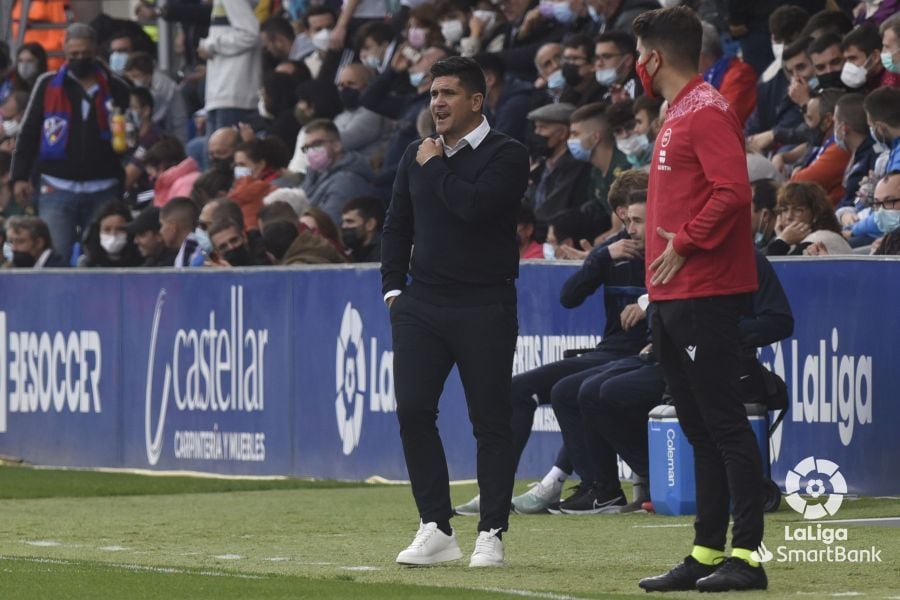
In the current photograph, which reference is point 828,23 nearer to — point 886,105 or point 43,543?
point 886,105

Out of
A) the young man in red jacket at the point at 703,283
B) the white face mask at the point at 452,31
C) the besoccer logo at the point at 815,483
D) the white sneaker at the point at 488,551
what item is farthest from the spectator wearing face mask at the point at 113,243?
the young man in red jacket at the point at 703,283

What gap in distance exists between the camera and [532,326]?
14258 millimetres

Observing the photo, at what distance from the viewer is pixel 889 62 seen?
13.9m

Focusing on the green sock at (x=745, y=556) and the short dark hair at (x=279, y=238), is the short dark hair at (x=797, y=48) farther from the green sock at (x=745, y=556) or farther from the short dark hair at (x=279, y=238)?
the green sock at (x=745, y=556)

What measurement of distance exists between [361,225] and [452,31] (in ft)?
11.0

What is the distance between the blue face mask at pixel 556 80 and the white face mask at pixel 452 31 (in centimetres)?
211

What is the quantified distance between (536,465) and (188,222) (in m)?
6.01

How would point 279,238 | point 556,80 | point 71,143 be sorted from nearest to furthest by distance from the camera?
point 279,238
point 556,80
point 71,143

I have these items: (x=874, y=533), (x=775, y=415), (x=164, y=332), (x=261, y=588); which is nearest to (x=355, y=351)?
(x=164, y=332)

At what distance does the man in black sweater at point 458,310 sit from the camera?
29.0ft

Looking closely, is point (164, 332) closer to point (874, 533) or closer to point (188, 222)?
point (188, 222)

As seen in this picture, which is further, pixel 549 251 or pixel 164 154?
pixel 164 154

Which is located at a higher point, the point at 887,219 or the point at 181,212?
the point at 181,212

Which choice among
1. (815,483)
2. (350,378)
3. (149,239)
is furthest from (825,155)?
(149,239)
